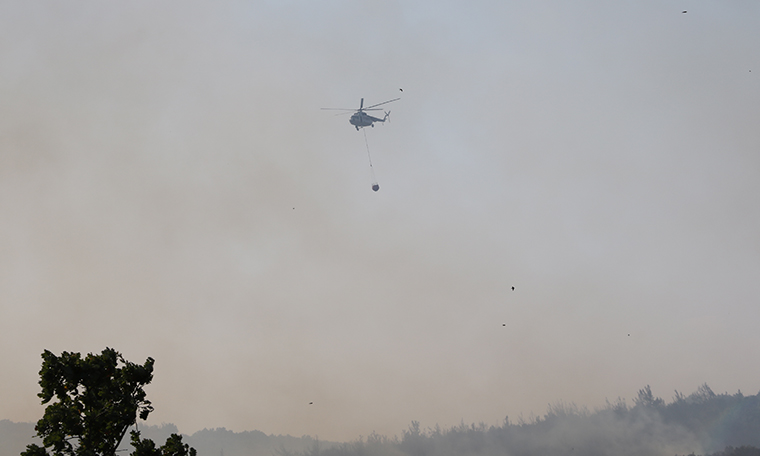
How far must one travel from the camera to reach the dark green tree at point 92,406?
43500 millimetres

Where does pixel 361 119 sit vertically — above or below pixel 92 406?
above

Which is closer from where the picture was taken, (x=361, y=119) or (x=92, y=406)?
(x=92, y=406)

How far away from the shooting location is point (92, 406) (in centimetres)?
4612

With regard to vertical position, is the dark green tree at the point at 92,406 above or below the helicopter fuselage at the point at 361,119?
below

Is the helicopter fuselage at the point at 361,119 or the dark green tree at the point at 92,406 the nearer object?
the dark green tree at the point at 92,406

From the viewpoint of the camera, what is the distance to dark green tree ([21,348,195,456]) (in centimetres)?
4350

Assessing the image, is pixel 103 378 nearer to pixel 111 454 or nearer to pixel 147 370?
pixel 147 370

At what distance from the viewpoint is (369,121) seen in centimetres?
14175

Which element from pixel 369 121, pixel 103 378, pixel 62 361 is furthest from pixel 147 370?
pixel 369 121

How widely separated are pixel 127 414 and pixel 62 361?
840 centimetres

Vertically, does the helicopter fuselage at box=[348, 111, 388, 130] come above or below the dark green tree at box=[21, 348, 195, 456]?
above

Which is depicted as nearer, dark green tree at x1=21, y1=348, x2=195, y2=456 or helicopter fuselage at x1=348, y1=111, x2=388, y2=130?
dark green tree at x1=21, y1=348, x2=195, y2=456

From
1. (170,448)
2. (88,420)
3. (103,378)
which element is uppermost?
(103,378)

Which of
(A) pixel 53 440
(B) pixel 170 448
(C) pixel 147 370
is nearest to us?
(A) pixel 53 440
